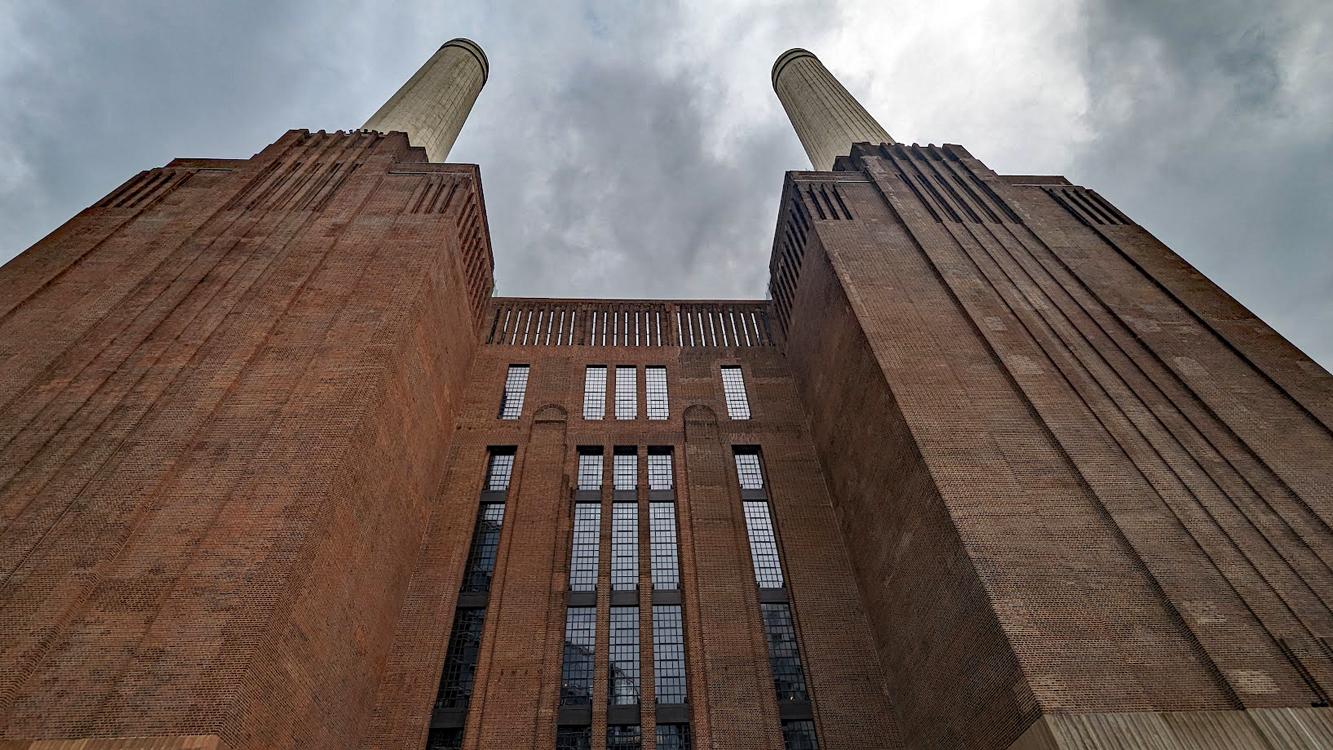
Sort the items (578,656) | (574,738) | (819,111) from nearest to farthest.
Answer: (574,738)
(578,656)
(819,111)

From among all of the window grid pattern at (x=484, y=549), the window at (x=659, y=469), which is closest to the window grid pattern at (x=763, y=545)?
the window at (x=659, y=469)

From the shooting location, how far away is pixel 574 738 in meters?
16.2

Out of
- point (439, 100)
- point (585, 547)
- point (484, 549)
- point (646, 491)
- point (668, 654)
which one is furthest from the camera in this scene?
point (439, 100)

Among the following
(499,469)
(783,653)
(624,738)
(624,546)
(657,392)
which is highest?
(657,392)

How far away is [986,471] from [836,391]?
700 centimetres

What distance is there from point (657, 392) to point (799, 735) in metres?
13.8

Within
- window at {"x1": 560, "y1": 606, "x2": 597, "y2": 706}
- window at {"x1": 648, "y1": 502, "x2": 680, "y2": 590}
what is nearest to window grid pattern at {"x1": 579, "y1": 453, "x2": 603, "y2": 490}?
window at {"x1": 648, "y1": 502, "x2": 680, "y2": 590}

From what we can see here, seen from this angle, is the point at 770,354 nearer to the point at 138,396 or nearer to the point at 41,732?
the point at 138,396

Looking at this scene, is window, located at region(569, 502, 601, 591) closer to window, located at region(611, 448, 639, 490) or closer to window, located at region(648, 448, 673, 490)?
window, located at region(611, 448, 639, 490)

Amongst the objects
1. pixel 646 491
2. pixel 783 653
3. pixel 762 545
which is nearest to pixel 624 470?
pixel 646 491

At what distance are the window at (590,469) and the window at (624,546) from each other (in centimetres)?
133

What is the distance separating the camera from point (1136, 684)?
1095cm

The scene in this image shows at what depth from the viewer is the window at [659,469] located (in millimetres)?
22641

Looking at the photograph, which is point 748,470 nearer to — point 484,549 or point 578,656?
point 578,656
